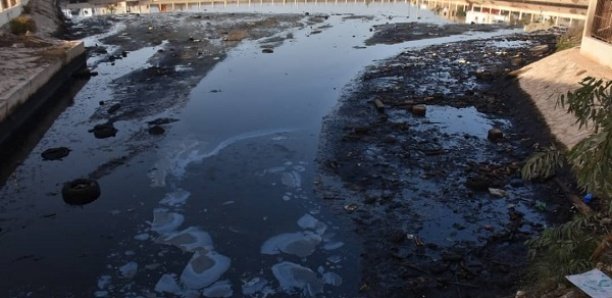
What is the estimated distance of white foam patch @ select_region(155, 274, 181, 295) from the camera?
8.89 m

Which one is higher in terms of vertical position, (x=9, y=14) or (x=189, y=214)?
(x=9, y=14)

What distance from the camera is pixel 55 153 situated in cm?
1536

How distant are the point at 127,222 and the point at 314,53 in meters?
21.4

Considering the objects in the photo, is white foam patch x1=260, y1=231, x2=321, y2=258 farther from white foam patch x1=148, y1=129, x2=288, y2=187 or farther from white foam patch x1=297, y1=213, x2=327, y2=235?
white foam patch x1=148, y1=129, x2=288, y2=187

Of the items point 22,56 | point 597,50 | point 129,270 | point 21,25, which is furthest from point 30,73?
point 597,50

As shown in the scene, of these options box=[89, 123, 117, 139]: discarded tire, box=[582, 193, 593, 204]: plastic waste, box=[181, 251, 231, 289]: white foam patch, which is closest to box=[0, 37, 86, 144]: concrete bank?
box=[89, 123, 117, 139]: discarded tire

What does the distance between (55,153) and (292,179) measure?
26.1 ft

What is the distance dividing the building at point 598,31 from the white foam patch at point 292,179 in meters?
12.9

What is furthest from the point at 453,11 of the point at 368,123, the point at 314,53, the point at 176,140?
the point at 176,140

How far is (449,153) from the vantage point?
14.7 metres

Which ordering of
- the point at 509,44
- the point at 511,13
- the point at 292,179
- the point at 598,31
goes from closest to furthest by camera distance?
the point at 292,179
the point at 598,31
the point at 509,44
the point at 511,13

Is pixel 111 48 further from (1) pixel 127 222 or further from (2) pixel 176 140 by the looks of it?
(1) pixel 127 222

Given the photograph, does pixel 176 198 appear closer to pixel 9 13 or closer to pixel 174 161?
pixel 174 161

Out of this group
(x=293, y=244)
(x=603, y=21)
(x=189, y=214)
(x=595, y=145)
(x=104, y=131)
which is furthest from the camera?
(x=603, y=21)
